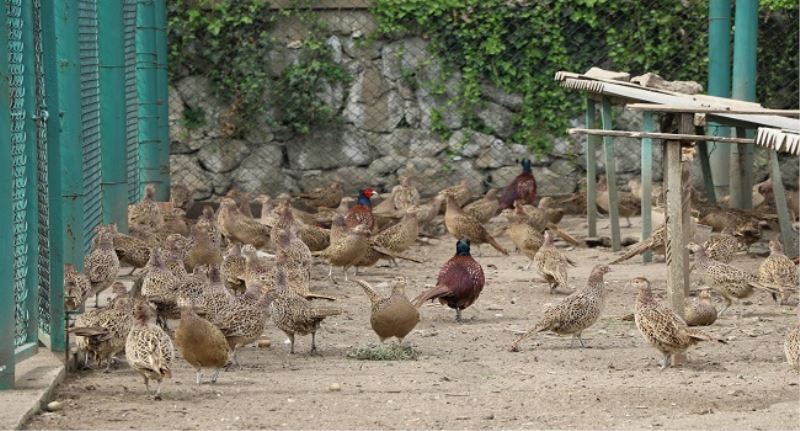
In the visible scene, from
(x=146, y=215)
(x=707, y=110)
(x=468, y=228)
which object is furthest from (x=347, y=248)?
(x=707, y=110)

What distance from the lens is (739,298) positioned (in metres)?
11.7

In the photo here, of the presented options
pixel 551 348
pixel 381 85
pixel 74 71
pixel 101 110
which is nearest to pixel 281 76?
pixel 381 85

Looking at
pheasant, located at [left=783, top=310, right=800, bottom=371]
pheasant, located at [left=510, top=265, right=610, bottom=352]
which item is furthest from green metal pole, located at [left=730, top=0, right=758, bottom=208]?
pheasant, located at [left=783, top=310, right=800, bottom=371]

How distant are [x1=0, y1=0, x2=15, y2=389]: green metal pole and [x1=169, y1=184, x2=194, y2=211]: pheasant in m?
9.75

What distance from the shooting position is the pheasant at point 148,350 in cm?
814

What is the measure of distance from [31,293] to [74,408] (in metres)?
1.00

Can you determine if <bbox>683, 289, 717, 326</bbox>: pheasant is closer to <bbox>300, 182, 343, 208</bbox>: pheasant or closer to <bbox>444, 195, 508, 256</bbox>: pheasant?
<bbox>444, 195, 508, 256</bbox>: pheasant

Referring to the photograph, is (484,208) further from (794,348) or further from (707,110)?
(794,348)

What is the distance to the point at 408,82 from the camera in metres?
19.0

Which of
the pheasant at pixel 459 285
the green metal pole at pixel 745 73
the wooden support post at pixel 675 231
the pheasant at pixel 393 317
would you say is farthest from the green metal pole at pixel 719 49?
the pheasant at pixel 393 317

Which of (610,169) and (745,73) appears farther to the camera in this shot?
(745,73)

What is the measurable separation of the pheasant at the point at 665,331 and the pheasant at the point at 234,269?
3.78 meters

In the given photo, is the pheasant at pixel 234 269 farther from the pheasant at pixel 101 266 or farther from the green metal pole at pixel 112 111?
the green metal pole at pixel 112 111

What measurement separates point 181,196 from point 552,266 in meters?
6.80
